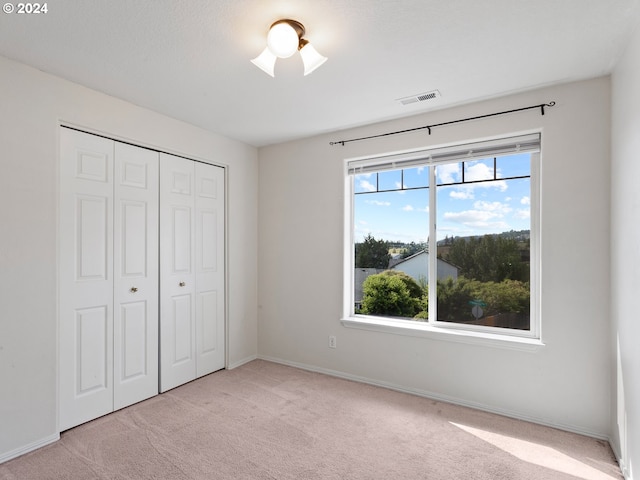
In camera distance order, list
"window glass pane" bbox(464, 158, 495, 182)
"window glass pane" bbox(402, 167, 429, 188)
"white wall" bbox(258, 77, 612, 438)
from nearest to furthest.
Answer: "white wall" bbox(258, 77, 612, 438) → "window glass pane" bbox(464, 158, 495, 182) → "window glass pane" bbox(402, 167, 429, 188)

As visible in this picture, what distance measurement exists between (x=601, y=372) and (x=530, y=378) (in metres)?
0.43

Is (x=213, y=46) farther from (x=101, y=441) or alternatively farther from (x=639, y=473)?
(x=639, y=473)

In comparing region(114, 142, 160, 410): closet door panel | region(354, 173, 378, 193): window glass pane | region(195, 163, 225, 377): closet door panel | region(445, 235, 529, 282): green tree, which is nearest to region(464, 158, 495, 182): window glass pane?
region(445, 235, 529, 282): green tree

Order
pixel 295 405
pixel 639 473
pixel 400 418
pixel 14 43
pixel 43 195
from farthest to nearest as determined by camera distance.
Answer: pixel 295 405, pixel 400 418, pixel 43 195, pixel 14 43, pixel 639 473

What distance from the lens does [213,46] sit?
205 cm

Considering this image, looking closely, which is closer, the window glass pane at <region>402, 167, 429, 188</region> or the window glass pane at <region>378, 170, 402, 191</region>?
the window glass pane at <region>402, 167, 429, 188</region>

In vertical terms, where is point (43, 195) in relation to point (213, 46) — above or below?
below

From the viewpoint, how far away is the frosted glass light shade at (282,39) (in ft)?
5.84

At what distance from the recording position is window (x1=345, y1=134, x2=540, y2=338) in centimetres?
279

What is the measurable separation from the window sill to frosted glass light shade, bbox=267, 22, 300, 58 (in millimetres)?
2398

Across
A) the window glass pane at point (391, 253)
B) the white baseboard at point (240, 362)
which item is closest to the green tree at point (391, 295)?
the window glass pane at point (391, 253)

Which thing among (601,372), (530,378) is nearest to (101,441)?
(530,378)

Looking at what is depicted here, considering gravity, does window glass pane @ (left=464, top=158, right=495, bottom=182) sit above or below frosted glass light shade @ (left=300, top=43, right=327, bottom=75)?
below

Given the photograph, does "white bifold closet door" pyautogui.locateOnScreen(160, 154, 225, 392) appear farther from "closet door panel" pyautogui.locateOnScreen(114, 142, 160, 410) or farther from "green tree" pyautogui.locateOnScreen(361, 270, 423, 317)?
"green tree" pyautogui.locateOnScreen(361, 270, 423, 317)
